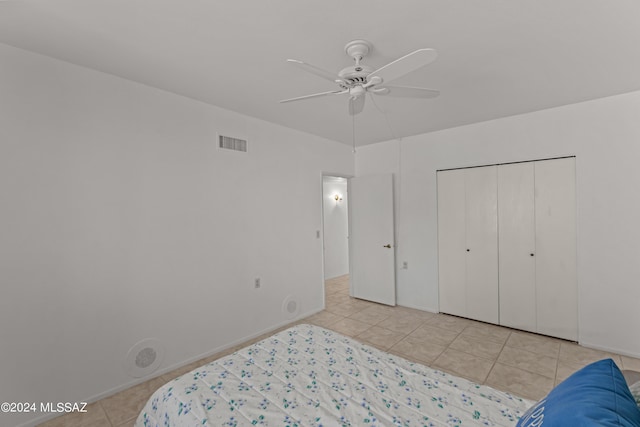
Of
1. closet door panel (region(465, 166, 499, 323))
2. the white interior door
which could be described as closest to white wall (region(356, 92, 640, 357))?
closet door panel (region(465, 166, 499, 323))

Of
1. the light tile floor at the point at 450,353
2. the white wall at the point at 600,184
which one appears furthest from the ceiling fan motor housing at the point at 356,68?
the light tile floor at the point at 450,353

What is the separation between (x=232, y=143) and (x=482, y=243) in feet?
10.8

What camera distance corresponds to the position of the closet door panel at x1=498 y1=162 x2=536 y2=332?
10.6ft

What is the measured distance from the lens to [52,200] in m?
1.99

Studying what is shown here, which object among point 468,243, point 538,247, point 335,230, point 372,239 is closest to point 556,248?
point 538,247

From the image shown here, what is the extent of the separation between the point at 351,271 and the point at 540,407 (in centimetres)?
382

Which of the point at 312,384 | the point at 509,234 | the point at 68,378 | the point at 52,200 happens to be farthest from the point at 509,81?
the point at 68,378

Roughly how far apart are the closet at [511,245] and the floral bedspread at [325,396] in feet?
8.10

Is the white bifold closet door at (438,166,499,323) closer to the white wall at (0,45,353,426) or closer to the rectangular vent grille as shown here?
the white wall at (0,45,353,426)

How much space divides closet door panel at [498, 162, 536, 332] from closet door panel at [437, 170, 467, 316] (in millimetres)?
441

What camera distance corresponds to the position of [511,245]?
132 inches

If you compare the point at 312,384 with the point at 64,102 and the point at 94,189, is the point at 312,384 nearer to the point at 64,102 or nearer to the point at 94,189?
the point at 94,189

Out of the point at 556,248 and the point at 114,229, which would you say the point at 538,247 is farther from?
the point at 114,229

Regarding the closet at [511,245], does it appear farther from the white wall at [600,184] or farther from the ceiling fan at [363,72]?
the ceiling fan at [363,72]
